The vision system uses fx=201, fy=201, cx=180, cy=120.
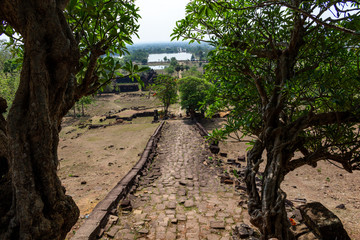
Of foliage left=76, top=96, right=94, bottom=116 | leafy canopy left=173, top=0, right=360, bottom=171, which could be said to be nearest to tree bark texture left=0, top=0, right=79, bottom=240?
leafy canopy left=173, top=0, right=360, bottom=171

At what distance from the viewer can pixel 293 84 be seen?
266cm

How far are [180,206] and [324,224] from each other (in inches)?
132

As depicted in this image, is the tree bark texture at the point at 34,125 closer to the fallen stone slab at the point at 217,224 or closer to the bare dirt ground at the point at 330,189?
the fallen stone slab at the point at 217,224

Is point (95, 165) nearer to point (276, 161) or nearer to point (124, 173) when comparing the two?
point (124, 173)

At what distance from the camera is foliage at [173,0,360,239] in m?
2.98

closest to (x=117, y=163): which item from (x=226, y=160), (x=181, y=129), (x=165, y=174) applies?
(x=165, y=174)

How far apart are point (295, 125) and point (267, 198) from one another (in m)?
1.29

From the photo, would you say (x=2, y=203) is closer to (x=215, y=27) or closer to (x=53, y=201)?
(x=53, y=201)

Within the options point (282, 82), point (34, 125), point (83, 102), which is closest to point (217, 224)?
point (282, 82)

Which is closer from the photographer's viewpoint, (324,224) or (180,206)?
(324,224)

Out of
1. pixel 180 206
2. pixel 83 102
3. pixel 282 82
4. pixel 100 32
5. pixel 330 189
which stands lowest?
pixel 330 189

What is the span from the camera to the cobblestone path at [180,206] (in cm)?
458

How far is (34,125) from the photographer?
1.93m

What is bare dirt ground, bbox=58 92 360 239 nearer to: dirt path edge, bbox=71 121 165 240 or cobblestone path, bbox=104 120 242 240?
dirt path edge, bbox=71 121 165 240
